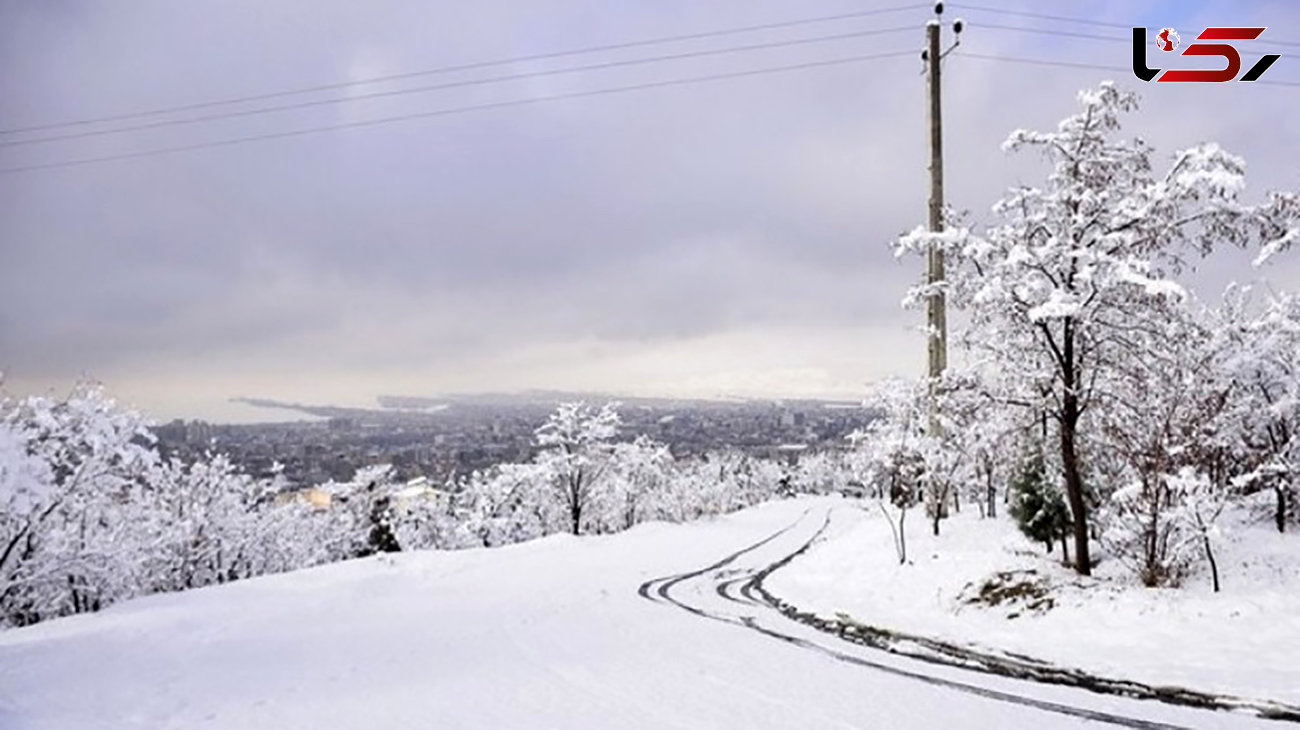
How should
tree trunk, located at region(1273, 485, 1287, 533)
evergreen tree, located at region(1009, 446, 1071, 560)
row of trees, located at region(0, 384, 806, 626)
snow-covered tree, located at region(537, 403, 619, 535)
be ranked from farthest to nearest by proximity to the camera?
snow-covered tree, located at region(537, 403, 619, 535) < row of trees, located at region(0, 384, 806, 626) < evergreen tree, located at region(1009, 446, 1071, 560) < tree trunk, located at region(1273, 485, 1287, 533)

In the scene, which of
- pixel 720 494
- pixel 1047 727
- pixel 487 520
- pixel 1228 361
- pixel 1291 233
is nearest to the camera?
pixel 1047 727

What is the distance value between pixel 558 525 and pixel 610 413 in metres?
20.1

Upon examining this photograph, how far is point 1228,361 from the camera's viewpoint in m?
16.0

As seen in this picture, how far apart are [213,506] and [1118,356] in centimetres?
3838

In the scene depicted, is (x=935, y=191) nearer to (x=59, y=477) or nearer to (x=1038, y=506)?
(x=1038, y=506)

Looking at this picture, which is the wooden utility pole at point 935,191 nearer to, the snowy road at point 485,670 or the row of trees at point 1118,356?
the row of trees at point 1118,356

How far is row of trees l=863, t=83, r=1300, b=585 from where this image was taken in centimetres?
1291

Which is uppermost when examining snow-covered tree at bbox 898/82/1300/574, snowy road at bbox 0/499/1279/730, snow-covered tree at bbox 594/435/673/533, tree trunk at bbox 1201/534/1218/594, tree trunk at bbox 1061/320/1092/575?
snow-covered tree at bbox 898/82/1300/574

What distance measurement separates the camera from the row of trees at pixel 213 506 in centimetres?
1922

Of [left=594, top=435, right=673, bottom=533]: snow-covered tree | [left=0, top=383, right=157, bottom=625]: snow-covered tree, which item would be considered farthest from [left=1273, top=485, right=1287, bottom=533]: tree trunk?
[left=594, top=435, right=673, bottom=533]: snow-covered tree

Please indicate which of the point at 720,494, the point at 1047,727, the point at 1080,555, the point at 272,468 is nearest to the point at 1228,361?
the point at 1080,555

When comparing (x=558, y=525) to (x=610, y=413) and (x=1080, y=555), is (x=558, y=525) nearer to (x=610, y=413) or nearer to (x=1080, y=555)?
(x=610, y=413)

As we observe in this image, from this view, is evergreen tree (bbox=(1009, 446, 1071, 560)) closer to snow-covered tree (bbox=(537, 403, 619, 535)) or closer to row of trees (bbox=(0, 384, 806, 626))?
row of trees (bbox=(0, 384, 806, 626))

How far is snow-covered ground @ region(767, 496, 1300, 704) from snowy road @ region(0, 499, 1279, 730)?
158 centimetres
